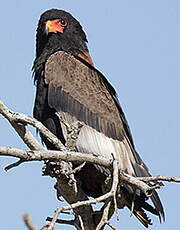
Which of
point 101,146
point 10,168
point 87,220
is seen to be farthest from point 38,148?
point 101,146

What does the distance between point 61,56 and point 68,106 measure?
797 mm

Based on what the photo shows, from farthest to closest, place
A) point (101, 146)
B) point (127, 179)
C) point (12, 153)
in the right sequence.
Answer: point (101, 146), point (127, 179), point (12, 153)

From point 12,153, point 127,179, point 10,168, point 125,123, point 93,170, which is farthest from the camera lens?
point 125,123

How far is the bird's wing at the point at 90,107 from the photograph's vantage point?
20.4 ft

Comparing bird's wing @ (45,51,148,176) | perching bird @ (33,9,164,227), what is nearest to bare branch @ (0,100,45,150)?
perching bird @ (33,9,164,227)

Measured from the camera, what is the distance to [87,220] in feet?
16.7

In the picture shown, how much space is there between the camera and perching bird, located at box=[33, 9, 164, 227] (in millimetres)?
6043

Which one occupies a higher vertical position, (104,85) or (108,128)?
(104,85)

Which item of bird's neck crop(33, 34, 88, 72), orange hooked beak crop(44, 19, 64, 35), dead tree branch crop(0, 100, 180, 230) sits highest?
orange hooked beak crop(44, 19, 64, 35)

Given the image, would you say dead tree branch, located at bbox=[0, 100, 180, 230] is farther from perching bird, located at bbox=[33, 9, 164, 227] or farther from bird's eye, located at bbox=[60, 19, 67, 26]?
bird's eye, located at bbox=[60, 19, 67, 26]

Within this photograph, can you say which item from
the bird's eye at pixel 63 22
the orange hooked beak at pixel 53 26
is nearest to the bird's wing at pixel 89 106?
the orange hooked beak at pixel 53 26

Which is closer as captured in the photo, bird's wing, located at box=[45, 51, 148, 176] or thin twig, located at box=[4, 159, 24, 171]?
thin twig, located at box=[4, 159, 24, 171]

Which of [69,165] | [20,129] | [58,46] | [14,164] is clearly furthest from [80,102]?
[14,164]

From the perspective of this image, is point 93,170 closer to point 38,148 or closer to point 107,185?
point 107,185
